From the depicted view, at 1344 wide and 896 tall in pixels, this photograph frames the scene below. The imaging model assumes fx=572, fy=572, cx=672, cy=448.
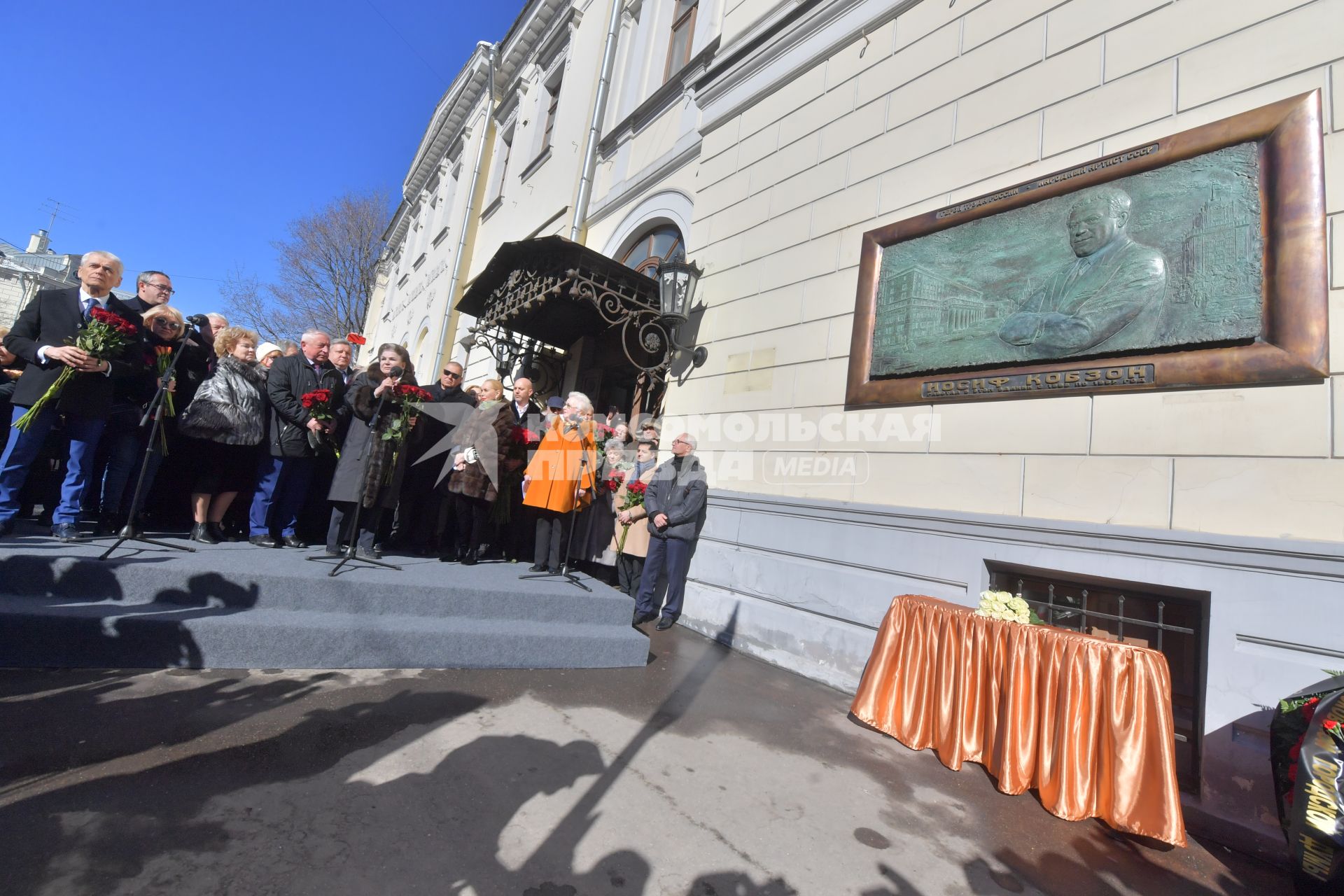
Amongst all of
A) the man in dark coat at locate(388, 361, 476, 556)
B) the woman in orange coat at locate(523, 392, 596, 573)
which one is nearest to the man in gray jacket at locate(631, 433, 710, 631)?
the woman in orange coat at locate(523, 392, 596, 573)

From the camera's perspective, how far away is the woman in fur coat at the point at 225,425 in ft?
13.9

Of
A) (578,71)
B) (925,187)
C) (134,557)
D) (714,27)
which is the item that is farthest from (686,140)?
(134,557)

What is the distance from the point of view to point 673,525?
19.1 feet

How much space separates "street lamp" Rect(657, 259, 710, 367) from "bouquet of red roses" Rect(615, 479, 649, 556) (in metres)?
1.60

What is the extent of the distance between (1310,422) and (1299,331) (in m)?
0.49

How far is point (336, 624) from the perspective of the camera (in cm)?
357

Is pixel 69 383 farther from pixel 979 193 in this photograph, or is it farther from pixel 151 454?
pixel 979 193

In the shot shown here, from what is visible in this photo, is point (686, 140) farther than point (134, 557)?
Yes

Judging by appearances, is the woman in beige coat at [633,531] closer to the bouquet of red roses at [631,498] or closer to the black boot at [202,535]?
the bouquet of red roses at [631,498]

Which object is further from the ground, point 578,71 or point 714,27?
point 578,71

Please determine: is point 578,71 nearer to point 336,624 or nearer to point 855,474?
point 855,474

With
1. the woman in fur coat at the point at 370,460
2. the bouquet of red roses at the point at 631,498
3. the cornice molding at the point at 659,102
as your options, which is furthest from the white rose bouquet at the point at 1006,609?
the cornice molding at the point at 659,102

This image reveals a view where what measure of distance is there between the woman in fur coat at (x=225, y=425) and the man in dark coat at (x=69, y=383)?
1.49 ft

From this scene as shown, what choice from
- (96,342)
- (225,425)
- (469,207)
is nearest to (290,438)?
(225,425)
